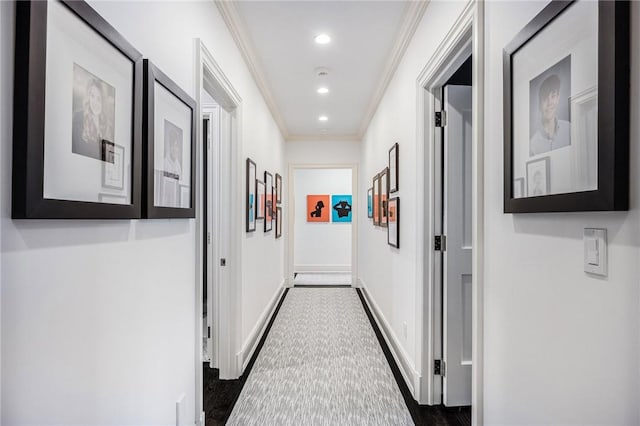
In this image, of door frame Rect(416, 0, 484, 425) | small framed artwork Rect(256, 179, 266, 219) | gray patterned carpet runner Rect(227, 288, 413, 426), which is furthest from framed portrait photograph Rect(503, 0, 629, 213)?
small framed artwork Rect(256, 179, 266, 219)


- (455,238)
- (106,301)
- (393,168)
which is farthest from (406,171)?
(106,301)

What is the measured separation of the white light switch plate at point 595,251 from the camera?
2.77 feet

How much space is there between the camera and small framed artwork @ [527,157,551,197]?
41.2 inches

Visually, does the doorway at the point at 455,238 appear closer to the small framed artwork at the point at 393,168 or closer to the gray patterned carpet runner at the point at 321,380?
the gray patterned carpet runner at the point at 321,380

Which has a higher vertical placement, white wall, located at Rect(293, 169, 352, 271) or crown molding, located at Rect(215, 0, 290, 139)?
crown molding, located at Rect(215, 0, 290, 139)

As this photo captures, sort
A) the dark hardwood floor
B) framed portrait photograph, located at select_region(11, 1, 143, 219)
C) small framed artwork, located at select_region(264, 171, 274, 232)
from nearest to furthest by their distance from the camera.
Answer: framed portrait photograph, located at select_region(11, 1, 143, 219) → the dark hardwood floor → small framed artwork, located at select_region(264, 171, 274, 232)

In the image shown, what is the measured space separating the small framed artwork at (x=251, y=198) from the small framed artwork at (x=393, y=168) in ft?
4.06

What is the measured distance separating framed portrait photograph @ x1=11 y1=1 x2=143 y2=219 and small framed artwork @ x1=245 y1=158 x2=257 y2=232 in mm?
1738

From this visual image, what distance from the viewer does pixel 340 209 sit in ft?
25.3

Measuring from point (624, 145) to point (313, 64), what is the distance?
275 centimetres

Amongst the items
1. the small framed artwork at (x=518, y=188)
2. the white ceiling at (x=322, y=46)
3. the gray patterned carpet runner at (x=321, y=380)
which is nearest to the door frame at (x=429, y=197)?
the gray patterned carpet runner at (x=321, y=380)

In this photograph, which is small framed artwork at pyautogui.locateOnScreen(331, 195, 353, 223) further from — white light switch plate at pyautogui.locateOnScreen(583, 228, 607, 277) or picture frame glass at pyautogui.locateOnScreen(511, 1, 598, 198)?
white light switch plate at pyautogui.locateOnScreen(583, 228, 607, 277)

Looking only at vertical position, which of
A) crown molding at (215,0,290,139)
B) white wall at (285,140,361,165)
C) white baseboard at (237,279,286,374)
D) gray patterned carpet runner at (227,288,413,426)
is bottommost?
gray patterned carpet runner at (227,288,413,426)

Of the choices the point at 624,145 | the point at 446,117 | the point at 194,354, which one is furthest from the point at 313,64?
the point at 624,145
